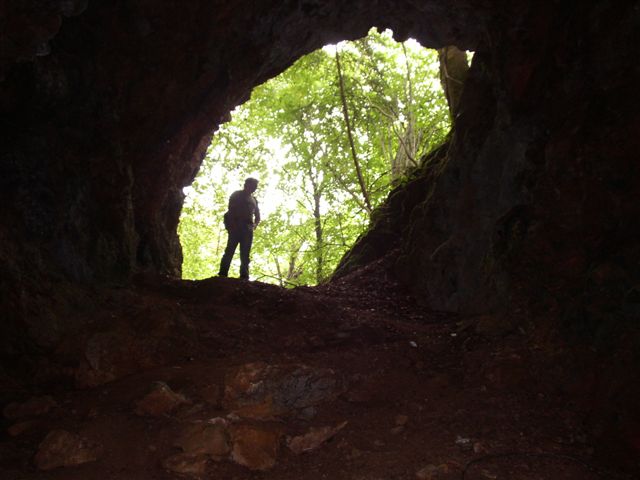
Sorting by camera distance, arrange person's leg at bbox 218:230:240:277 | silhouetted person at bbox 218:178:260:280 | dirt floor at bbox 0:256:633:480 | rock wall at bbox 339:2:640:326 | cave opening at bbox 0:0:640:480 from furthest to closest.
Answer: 1. silhouetted person at bbox 218:178:260:280
2. person's leg at bbox 218:230:240:277
3. rock wall at bbox 339:2:640:326
4. cave opening at bbox 0:0:640:480
5. dirt floor at bbox 0:256:633:480

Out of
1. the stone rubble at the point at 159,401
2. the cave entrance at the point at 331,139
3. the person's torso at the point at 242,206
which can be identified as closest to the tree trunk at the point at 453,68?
the cave entrance at the point at 331,139

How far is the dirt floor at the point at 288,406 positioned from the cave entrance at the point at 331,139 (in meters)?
6.56

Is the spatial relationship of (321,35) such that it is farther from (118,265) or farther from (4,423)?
(4,423)

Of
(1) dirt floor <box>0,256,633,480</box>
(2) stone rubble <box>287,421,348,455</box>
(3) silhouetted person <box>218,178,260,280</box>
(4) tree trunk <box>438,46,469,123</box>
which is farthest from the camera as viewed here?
(4) tree trunk <box>438,46,469,123</box>

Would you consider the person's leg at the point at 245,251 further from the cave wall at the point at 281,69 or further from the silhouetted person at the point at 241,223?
the cave wall at the point at 281,69

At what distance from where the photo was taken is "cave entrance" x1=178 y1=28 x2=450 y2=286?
1303 centimetres

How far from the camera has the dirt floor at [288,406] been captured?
336 cm

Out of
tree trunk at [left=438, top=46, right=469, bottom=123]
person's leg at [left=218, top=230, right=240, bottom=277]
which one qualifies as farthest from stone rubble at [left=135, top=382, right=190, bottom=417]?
tree trunk at [left=438, top=46, right=469, bottom=123]

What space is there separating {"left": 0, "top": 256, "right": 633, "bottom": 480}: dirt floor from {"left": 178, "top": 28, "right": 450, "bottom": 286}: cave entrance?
656cm

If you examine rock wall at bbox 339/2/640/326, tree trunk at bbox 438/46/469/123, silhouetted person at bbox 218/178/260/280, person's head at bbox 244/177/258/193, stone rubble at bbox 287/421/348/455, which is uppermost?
tree trunk at bbox 438/46/469/123

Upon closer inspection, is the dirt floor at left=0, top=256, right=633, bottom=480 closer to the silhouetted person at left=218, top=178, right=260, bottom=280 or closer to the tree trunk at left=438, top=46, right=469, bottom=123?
the silhouetted person at left=218, top=178, right=260, bottom=280

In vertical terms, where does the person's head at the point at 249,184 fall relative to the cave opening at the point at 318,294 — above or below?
above

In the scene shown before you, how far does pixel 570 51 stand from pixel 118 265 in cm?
639

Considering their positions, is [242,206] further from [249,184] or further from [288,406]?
[288,406]
